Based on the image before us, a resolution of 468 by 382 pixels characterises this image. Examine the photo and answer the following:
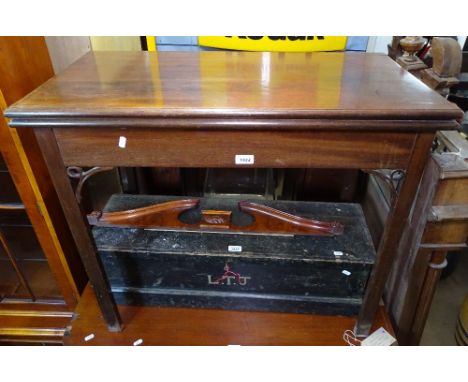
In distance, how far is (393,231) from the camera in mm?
857

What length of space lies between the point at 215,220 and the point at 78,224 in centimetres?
39

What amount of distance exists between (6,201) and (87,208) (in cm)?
28

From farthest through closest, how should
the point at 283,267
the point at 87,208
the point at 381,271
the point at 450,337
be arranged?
the point at 450,337 → the point at 87,208 → the point at 283,267 → the point at 381,271

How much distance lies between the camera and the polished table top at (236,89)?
0.68m

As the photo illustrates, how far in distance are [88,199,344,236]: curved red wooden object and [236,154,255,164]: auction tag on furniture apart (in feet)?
1.23

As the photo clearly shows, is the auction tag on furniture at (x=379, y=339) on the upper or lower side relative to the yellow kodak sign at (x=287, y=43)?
lower

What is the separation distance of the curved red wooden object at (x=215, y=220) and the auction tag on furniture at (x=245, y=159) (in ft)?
1.23

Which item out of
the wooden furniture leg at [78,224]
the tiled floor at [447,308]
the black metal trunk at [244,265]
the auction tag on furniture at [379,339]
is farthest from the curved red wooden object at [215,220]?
the tiled floor at [447,308]

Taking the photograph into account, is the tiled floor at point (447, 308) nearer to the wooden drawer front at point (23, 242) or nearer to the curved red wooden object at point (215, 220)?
the curved red wooden object at point (215, 220)

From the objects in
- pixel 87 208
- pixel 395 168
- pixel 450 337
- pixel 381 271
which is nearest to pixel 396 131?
pixel 395 168

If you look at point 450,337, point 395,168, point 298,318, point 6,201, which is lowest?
point 450,337

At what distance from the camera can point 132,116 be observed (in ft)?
→ 2.25

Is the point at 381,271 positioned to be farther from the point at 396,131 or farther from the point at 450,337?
the point at 450,337

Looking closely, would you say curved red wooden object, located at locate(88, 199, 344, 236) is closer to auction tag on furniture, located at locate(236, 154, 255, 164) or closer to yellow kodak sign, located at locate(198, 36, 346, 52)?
auction tag on furniture, located at locate(236, 154, 255, 164)
